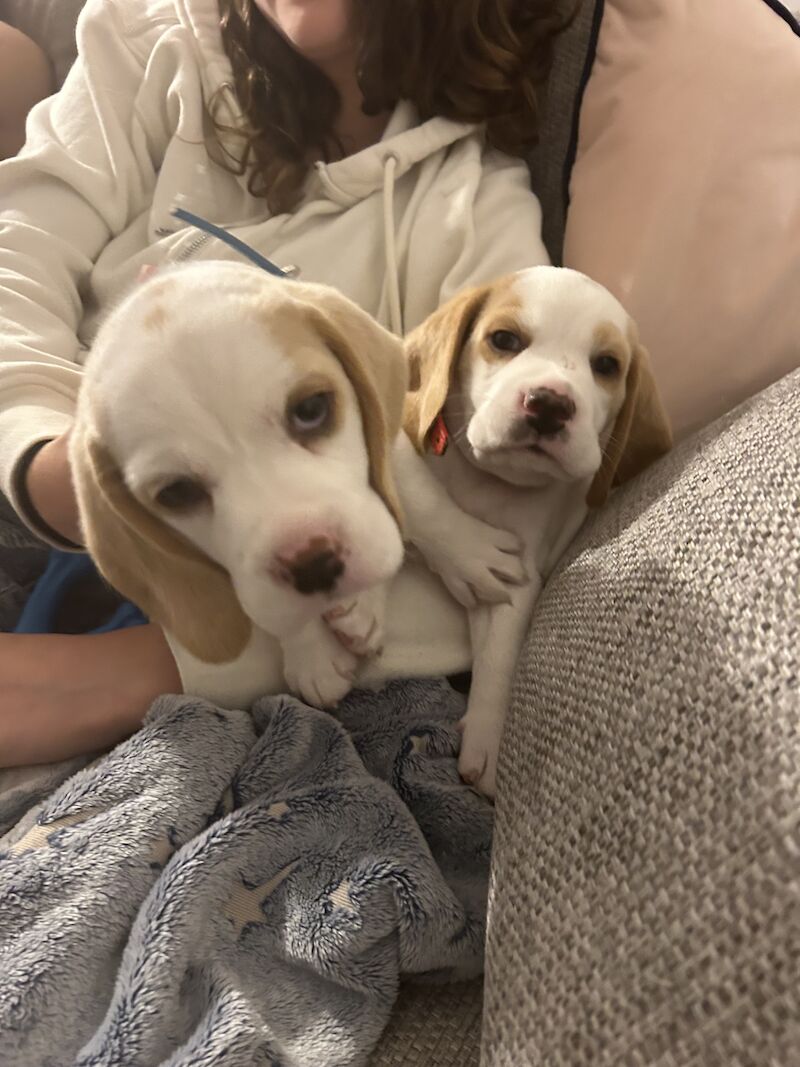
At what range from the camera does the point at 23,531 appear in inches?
47.6

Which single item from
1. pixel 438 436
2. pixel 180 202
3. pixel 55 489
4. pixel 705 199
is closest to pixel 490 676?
pixel 438 436

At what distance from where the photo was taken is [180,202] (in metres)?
1.36

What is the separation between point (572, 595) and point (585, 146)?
2.63 feet

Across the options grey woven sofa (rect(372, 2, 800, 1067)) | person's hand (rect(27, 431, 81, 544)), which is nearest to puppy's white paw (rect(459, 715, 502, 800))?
grey woven sofa (rect(372, 2, 800, 1067))

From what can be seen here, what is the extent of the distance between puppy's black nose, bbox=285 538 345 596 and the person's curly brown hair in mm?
910

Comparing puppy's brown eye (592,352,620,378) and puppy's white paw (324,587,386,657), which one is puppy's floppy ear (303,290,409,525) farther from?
puppy's brown eye (592,352,620,378)

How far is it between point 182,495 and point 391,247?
0.73 metres

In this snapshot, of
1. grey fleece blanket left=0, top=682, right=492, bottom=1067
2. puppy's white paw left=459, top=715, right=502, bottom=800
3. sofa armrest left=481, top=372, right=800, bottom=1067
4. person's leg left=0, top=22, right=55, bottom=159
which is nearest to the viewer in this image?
sofa armrest left=481, top=372, right=800, bottom=1067

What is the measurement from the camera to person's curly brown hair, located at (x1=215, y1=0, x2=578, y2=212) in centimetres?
124

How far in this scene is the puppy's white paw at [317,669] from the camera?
3.00 feet

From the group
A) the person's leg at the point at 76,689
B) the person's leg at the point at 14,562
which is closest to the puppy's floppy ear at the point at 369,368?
the person's leg at the point at 76,689

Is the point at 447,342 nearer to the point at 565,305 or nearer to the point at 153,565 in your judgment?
the point at 565,305

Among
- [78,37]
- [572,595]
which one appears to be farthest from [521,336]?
[78,37]

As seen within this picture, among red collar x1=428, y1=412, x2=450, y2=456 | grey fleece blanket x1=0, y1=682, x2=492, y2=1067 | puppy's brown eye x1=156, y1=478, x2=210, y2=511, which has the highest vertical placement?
puppy's brown eye x1=156, y1=478, x2=210, y2=511
